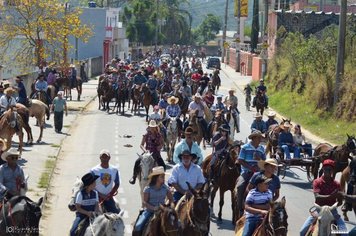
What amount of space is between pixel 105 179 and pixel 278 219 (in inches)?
143

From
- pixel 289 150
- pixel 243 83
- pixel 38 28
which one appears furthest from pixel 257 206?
pixel 243 83

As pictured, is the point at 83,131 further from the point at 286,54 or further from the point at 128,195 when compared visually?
the point at 286,54

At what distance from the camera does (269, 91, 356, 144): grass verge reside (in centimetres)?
3888

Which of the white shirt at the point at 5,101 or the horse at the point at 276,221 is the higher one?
the horse at the point at 276,221

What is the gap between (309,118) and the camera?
44.5 m

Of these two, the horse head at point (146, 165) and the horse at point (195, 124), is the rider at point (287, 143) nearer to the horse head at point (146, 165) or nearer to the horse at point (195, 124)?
the horse at point (195, 124)

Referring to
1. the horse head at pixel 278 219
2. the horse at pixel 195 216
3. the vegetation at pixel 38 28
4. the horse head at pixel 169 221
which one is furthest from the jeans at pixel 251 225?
the vegetation at pixel 38 28

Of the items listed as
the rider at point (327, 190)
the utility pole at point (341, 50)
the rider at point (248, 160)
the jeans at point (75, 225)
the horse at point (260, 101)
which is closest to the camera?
the jeans at point (75, 225)

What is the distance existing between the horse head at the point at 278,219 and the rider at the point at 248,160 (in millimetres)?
4870

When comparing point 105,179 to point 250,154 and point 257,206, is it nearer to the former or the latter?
point 257,206

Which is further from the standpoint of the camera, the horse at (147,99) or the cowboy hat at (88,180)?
the horse at (147,99)

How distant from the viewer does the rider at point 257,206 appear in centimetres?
1427

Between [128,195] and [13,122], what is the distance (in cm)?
590

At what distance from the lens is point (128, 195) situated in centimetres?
2362
